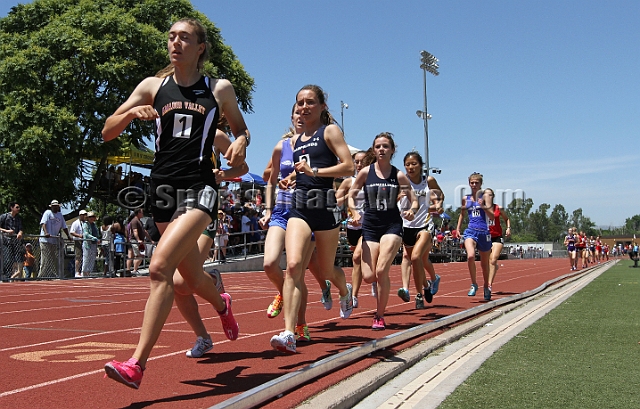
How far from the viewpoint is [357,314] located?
898 cm

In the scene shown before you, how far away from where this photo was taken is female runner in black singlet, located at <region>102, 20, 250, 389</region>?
13.5 feet

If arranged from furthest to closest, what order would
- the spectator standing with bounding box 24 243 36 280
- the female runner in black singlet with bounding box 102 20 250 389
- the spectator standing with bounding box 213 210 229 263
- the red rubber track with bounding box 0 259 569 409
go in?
the spectator standing with bounding box 213 210 229 263 < the spectator standing with bounding box 24 243 36 280 < the female runner in black singlet with bounding box 102 20 250 389 < the red rubber track with bounding box 0 259 569 409

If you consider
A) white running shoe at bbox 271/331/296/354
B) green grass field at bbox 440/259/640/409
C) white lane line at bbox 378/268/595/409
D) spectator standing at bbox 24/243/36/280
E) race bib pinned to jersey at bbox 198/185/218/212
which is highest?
race bib pinned to jersey at bbox 198/185/218/212

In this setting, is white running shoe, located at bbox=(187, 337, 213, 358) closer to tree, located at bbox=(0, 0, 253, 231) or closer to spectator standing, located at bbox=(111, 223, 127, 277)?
spectator standing, located at bbox=(111, 223, 127, 277)

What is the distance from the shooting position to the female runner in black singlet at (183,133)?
13.5 feet

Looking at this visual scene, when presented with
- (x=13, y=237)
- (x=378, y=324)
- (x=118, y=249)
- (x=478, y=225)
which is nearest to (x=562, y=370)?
(x=378, y=324)

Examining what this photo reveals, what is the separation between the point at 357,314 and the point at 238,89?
25766 millimetres

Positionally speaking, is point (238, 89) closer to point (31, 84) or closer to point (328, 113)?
point (31, 84)

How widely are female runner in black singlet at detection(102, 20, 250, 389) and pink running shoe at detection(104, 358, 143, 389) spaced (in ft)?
1.54

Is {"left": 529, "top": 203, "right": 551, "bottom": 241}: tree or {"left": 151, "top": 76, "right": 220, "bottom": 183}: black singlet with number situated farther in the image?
{"left": 529, "top": 203, "right": 551, "bottom": 241}: tree

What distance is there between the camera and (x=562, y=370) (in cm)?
502

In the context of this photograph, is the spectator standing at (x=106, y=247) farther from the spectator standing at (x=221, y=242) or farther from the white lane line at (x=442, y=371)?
the white lane line at (x=442, y=371)

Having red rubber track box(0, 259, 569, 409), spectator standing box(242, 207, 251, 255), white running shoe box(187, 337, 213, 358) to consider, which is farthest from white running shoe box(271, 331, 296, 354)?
spectator standing box(242, 207, 251, 255)

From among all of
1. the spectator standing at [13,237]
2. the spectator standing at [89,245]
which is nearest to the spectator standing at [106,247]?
the spectator standing at [89,245]
